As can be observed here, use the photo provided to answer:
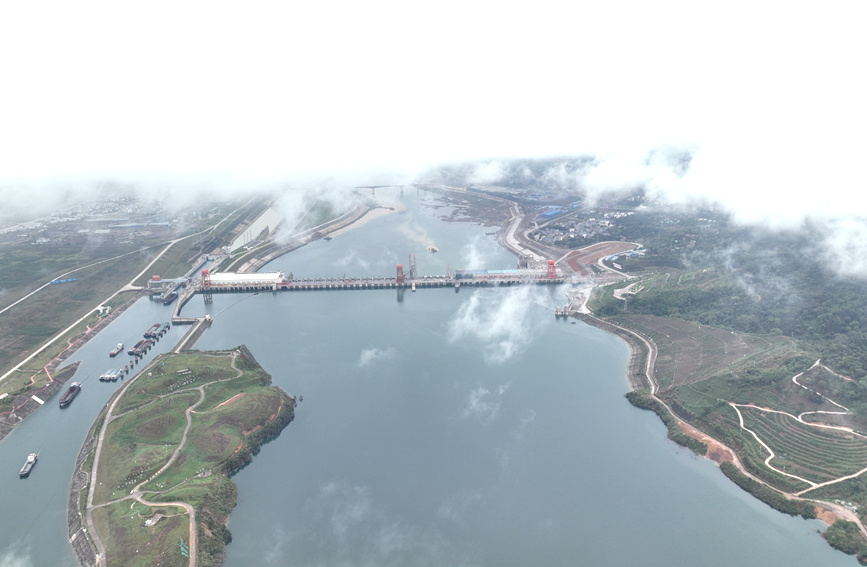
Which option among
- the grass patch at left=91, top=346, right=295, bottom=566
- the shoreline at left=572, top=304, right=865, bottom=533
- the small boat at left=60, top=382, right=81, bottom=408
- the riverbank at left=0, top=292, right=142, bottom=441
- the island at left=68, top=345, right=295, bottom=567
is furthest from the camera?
the small boat at left=60, top=382, right=81, bottom=408

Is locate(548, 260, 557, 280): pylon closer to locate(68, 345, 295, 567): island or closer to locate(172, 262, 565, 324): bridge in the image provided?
locate(172, 262, 565, 324): bridge

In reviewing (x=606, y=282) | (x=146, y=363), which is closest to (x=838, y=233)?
(x=606, y=282)

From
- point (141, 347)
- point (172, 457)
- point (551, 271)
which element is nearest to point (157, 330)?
point (141, 347)

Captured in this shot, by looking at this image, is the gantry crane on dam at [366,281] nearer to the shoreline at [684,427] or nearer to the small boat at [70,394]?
the shoreline at [684,427]

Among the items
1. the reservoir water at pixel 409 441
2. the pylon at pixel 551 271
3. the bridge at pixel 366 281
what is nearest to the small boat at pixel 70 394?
the reservoir water at pixel 409 441

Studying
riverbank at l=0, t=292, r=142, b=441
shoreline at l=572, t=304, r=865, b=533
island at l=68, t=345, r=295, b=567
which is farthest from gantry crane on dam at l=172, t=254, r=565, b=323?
island at l=68, t=345, r=295, b=567

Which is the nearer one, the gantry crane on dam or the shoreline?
the shoreline

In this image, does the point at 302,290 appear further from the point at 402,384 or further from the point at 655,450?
the point at 655,450
